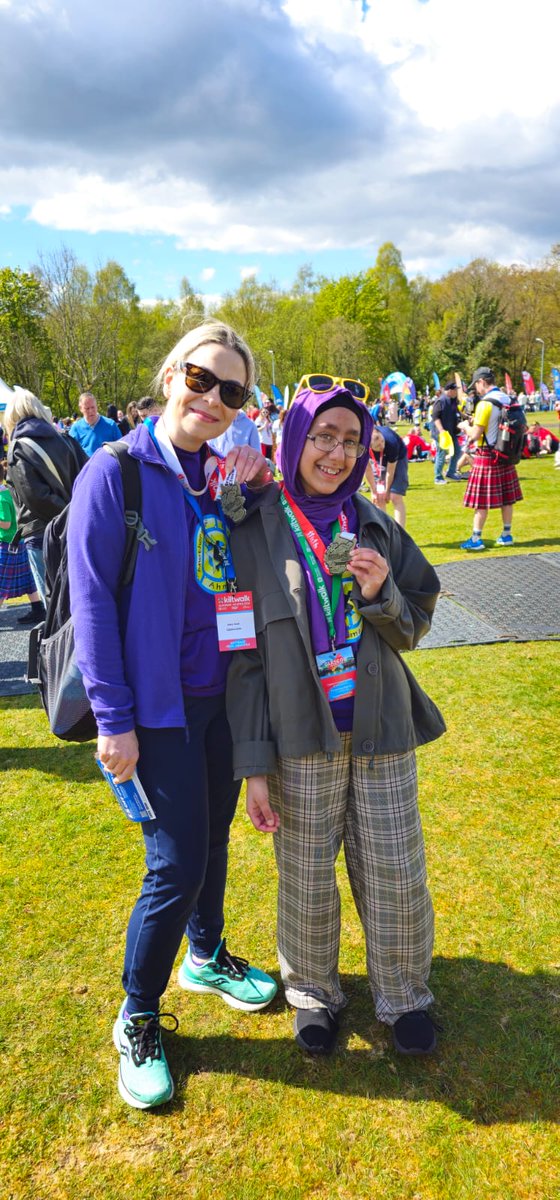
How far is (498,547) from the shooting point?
896cm

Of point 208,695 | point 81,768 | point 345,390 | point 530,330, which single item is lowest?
point 81,768

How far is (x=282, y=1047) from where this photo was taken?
2396mm

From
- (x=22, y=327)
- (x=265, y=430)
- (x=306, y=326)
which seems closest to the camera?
(x=265, y=430)

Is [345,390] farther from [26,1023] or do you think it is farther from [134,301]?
[134,301]

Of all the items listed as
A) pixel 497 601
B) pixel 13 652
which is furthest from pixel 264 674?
pixel 497 601

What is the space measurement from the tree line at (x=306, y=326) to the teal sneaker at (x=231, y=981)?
34.4m

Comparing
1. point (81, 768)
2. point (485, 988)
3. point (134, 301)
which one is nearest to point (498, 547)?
point (81, 768)

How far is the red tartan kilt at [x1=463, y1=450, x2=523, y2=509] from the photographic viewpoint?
887 centimetres

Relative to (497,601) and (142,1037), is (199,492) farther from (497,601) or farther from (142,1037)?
(497,601)

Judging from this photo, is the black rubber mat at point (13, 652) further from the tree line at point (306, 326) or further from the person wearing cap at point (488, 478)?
the tree line at point (306, 326)

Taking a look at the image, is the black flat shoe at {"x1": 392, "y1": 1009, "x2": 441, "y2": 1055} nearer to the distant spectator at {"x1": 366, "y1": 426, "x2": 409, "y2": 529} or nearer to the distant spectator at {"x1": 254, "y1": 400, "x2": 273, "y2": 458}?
the distant spectator at {"x1": 366, "y1": 426, "x2": 409, "y2": 529}

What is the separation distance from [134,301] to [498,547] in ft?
151

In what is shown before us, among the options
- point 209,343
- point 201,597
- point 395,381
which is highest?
point 395,381

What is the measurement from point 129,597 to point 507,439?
7781 millimetres
